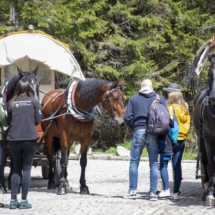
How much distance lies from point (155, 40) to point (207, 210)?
12.9 metres

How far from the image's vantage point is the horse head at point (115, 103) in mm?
10133

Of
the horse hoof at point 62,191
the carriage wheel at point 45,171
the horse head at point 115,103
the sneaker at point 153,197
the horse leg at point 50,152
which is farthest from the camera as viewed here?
the carriage wheel at point 45,171

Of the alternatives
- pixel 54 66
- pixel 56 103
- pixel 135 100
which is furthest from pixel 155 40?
pixel 135 100

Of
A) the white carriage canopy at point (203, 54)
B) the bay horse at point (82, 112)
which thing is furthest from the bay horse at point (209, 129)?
the bay horse at point (82, 112)

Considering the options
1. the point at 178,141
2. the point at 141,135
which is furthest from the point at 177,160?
the point at 141,135

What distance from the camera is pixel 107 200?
954 centimetres

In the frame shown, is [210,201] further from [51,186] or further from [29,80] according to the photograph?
[51,186]

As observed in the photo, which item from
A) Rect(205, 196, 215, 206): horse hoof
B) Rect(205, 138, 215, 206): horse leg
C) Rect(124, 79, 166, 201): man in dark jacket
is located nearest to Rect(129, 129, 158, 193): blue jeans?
Rect(124, 79, 166, 201): man in dark jacket

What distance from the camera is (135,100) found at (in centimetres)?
966

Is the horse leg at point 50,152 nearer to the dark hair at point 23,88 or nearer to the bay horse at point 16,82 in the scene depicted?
the bay horse at point 16,82

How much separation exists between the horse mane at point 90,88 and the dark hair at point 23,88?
5.74 ft

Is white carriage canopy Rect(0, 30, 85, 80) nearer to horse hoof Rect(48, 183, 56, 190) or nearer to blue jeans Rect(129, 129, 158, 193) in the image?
horse hoof Rect(48, 183, 56, 190)

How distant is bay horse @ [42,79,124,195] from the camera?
10.2 m

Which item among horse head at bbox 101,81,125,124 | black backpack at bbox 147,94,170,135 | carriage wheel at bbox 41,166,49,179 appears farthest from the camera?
carriage wheel at bbox 41,166,49,179
